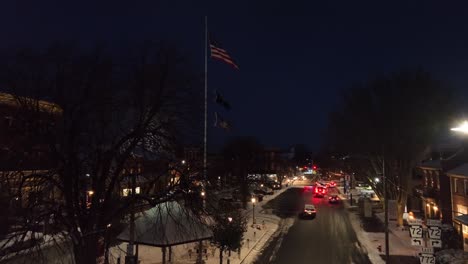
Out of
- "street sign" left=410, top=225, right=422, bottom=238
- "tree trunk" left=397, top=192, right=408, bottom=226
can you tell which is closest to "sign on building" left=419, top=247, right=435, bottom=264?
"street sign" left=410, top=225, right=422, bottom=238

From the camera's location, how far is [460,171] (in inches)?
1202

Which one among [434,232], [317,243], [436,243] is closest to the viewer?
[436,243]

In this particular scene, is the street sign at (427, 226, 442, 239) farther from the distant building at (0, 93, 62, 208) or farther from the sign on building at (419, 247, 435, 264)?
the distant building at (0, 93, 62, 208)

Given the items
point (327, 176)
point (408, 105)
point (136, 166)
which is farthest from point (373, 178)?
point (327, 176)

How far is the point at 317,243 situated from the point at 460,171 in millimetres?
11794

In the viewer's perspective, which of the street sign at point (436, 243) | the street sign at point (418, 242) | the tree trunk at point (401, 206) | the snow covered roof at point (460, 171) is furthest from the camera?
the tree trunk at point (401, 206)

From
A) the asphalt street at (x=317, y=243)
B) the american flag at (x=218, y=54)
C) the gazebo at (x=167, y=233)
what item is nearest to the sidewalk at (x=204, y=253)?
the asphalt street at (x=317, y=243)

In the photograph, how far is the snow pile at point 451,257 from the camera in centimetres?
2292

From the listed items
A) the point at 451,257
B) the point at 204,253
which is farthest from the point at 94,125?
the point at 451,257

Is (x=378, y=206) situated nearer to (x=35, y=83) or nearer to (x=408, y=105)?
(x=408, y=105)

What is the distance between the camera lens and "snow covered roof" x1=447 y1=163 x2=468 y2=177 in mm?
29591

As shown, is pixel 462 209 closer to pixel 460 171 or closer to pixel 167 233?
pixel 460 171

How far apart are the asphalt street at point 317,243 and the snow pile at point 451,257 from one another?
430 cm

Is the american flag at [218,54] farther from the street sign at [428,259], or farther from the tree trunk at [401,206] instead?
the tree trunk at [401,206]
